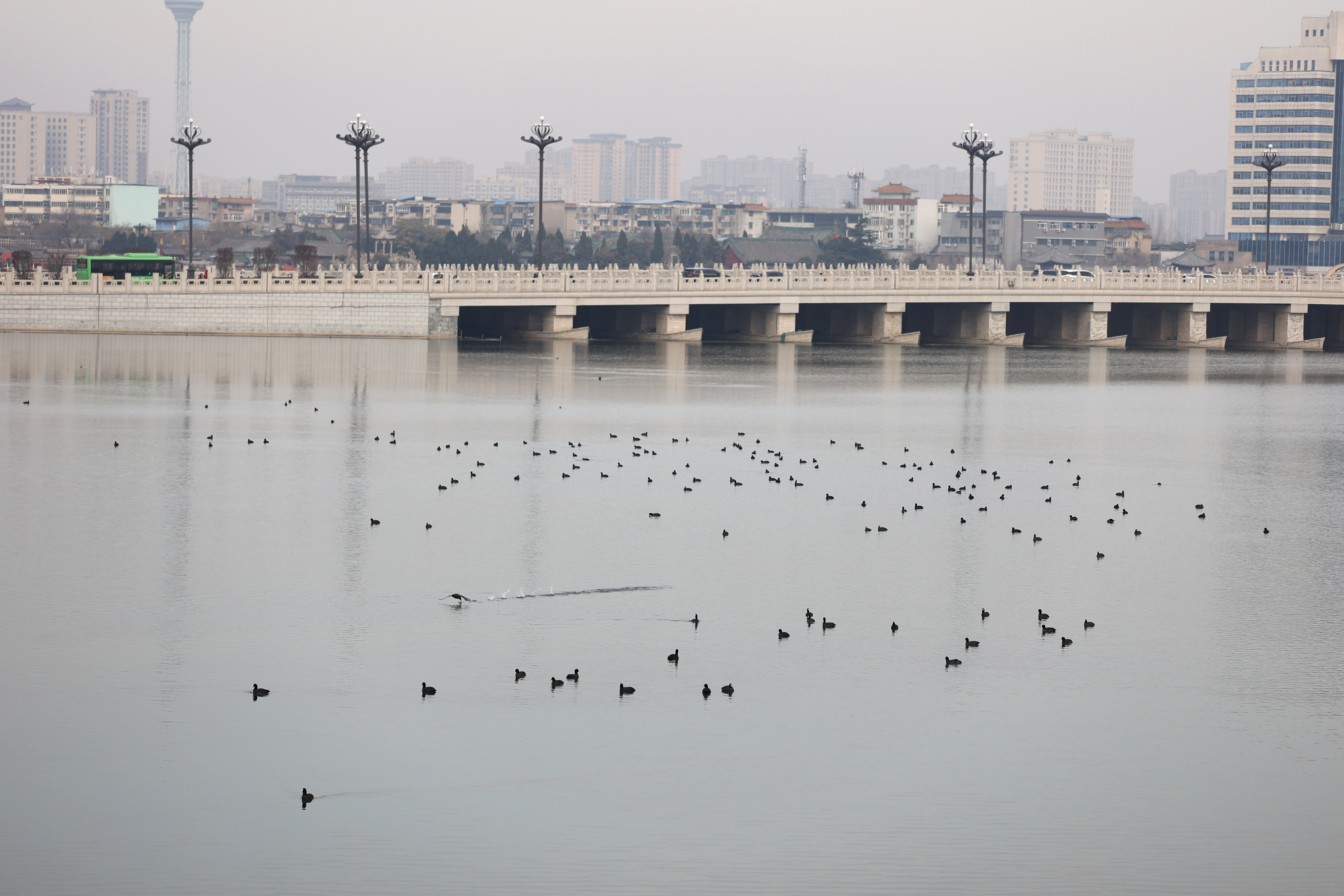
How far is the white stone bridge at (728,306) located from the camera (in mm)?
72375

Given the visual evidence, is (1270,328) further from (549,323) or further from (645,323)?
(549,323)

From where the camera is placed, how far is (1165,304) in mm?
88688

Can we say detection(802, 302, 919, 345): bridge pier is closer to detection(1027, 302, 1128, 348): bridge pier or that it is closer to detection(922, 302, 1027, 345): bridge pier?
detection(922, 302, 1027, 345): bridge pier

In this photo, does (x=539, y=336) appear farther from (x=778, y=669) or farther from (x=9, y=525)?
(x=778, y=669)

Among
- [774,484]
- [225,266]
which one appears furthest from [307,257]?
[774,484]

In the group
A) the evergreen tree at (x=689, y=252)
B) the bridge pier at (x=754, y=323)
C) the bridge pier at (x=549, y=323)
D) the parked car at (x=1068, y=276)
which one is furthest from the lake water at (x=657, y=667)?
the evergreen tree at (x=689, y=252)

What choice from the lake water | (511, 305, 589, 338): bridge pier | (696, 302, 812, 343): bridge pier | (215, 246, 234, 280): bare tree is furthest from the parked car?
the lake water

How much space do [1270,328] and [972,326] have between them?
16.3 m

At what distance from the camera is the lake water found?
1288cm

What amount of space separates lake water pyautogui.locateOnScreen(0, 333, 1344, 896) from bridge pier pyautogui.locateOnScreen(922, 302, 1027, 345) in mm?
47311

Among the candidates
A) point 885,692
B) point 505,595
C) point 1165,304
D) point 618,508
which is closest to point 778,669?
point 885,692

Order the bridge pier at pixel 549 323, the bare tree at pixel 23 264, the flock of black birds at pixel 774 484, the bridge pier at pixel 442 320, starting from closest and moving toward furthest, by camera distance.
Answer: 1. the flock of black birds at pixel 774 484
2. the bridge pier at pixel 442 320
3. the bridge pier at pixel 549 323
4. the bare tree at pixel 23 264

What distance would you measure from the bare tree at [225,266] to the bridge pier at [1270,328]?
167 ft

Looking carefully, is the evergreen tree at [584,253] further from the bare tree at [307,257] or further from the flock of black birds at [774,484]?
the flock of black birds at [774,484]
